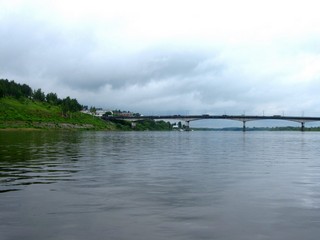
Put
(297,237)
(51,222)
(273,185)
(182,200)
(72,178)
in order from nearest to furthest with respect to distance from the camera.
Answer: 1. (297,237)
2. (51,222)
3. (182,200)
4. (273,185)
5. (72,178)

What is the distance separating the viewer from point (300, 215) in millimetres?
15312

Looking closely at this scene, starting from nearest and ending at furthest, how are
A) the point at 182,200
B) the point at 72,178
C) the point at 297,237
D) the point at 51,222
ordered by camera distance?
the point at 297,237 < the point at 51,222 < the point at 182,200 < the point at 72,178

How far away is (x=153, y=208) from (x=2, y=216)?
6270 millimetres

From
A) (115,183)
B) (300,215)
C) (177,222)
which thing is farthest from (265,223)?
(115,183)

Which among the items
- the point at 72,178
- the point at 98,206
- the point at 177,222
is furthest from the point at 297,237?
the point at 72,178

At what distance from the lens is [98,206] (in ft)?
53.6

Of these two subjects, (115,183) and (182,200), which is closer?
(182,200)

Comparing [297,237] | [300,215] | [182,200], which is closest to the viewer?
[297,237]

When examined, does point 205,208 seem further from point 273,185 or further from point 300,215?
point 273,185

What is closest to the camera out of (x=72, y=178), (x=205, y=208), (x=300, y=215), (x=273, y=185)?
(x=300, y=215)

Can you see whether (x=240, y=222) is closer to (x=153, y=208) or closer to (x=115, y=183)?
(x=153, y=208)

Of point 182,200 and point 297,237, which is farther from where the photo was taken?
point 182,200

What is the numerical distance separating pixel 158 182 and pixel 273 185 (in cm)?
743

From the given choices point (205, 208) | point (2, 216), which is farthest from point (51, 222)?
point (205, 208)
